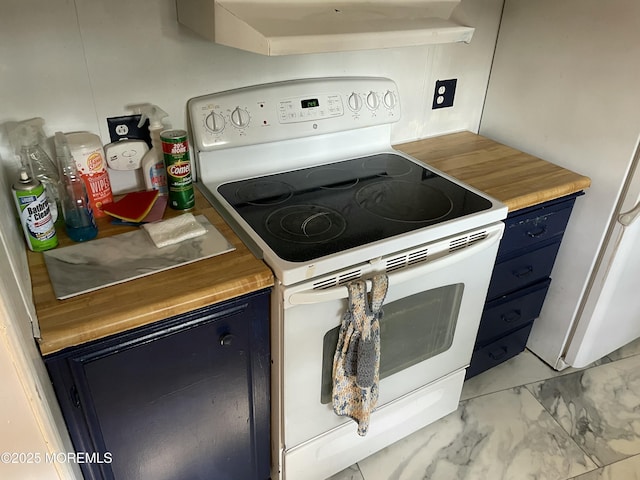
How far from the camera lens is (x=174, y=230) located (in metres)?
1.12

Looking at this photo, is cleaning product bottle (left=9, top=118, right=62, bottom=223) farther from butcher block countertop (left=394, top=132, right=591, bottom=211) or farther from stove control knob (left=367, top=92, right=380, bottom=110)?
butcher block countertop (left=394, top=132, right=591, bottom=211)

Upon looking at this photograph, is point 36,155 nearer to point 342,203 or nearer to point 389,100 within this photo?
point 342,203

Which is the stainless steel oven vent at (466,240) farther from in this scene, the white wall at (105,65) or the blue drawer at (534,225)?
the white wall at (105,65)

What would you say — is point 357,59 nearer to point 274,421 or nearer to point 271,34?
point 271,34

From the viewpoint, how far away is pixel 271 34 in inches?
37.6

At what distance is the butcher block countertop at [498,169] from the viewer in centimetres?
139

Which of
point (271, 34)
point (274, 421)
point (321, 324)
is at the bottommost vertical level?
point (274, 421)

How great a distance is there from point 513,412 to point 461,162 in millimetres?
895

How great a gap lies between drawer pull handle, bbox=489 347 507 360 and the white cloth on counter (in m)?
1.16

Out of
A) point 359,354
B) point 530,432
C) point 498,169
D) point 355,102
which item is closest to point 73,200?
point 359,354

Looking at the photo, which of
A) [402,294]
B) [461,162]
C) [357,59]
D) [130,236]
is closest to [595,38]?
[461,162]

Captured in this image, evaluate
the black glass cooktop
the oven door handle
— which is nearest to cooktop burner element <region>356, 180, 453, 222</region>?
the black glass cooktop

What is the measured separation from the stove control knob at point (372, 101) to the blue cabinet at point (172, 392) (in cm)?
74

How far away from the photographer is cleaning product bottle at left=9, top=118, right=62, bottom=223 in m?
1.07
